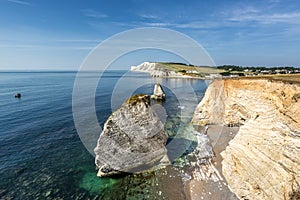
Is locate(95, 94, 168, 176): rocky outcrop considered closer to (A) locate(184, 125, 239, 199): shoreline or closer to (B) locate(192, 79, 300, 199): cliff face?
(A) locate(184, 125, 239, 199): shoreline

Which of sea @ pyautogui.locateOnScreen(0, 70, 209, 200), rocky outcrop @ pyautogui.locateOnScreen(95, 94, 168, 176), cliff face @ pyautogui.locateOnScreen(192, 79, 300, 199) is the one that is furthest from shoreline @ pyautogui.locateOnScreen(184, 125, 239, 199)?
rocky outcrop @ pyautogui.locateOnScreen(95, 94, 168, 176)

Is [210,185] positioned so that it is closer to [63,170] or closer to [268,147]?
[268,147]

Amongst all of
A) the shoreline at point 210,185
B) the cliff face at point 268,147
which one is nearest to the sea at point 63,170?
the shoreline at point 210,185

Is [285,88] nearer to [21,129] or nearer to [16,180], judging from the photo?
[16,180]

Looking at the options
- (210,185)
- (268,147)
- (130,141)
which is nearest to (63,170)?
(130,141)

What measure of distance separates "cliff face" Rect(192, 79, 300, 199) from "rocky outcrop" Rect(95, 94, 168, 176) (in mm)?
6787

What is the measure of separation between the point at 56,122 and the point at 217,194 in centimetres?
2644

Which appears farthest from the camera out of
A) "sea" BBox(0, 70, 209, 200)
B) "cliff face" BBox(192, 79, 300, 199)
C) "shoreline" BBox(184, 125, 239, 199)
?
"sea" BBox(0, 70, 209, 200)

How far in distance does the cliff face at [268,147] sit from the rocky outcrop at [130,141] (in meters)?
6.79

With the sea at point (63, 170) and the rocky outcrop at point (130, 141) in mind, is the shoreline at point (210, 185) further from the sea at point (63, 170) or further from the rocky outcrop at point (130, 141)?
the rocky outcrop at point (130, 141)

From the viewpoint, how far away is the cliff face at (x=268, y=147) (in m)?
9.36

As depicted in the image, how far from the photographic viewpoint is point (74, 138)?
23.3 meters

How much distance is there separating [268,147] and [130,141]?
411 inches

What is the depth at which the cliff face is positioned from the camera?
9.36 meters
